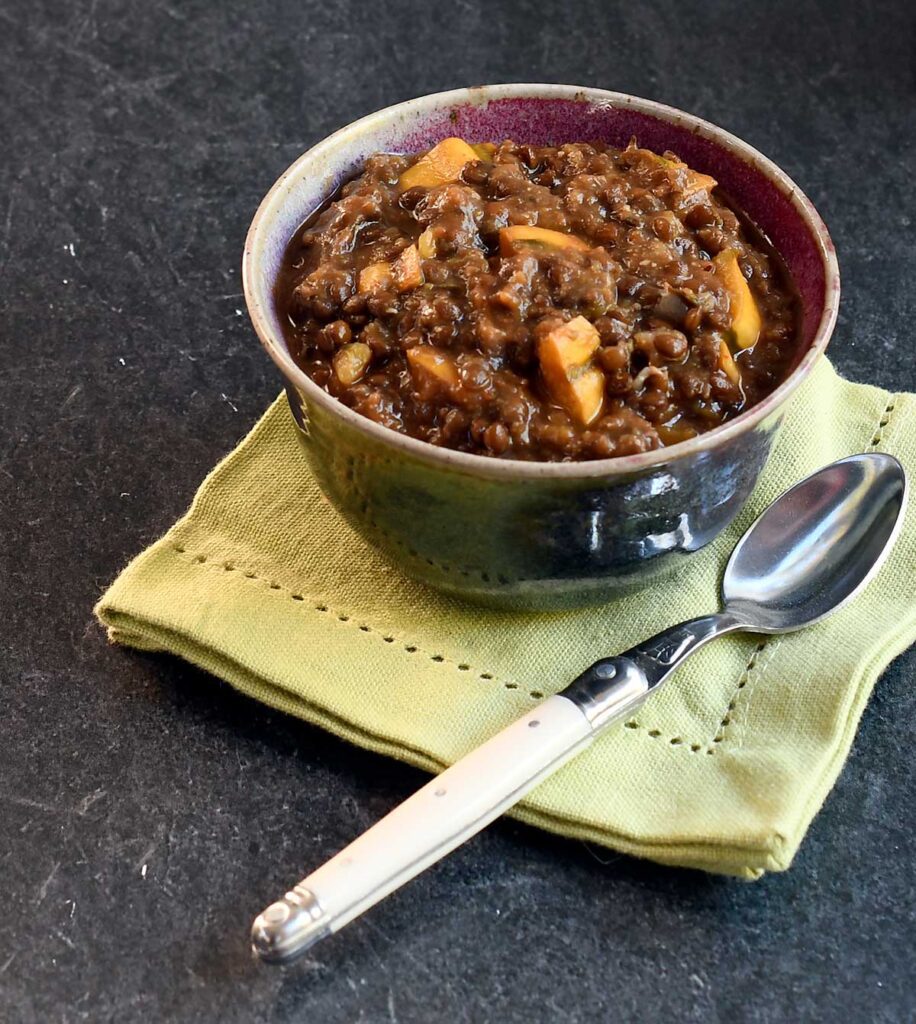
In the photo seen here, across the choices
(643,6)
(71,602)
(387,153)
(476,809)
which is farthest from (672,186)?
(643,6)

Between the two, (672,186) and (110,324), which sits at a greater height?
(672,186)

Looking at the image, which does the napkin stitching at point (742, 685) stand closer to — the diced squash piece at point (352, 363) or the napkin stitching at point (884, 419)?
the napkin stitching at point (884, 419)

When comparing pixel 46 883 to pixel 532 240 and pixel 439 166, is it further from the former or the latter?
pixel 439 166

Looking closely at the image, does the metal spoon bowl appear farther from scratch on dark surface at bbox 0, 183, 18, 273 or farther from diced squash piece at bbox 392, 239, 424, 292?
scratch on dark surface at bbox 0, 183, 18, 273

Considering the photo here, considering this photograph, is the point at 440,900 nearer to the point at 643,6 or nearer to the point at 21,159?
the point at 21,159

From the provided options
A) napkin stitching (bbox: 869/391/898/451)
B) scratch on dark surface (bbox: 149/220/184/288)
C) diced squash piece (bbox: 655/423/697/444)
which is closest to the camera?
diced squash piece (bbox: 655/423/697/444)

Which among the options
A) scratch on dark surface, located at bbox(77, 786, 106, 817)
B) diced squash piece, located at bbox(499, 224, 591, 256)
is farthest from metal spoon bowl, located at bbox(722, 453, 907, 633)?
scratch on dark surface, located at bbox(77, 786, 106, 817)
